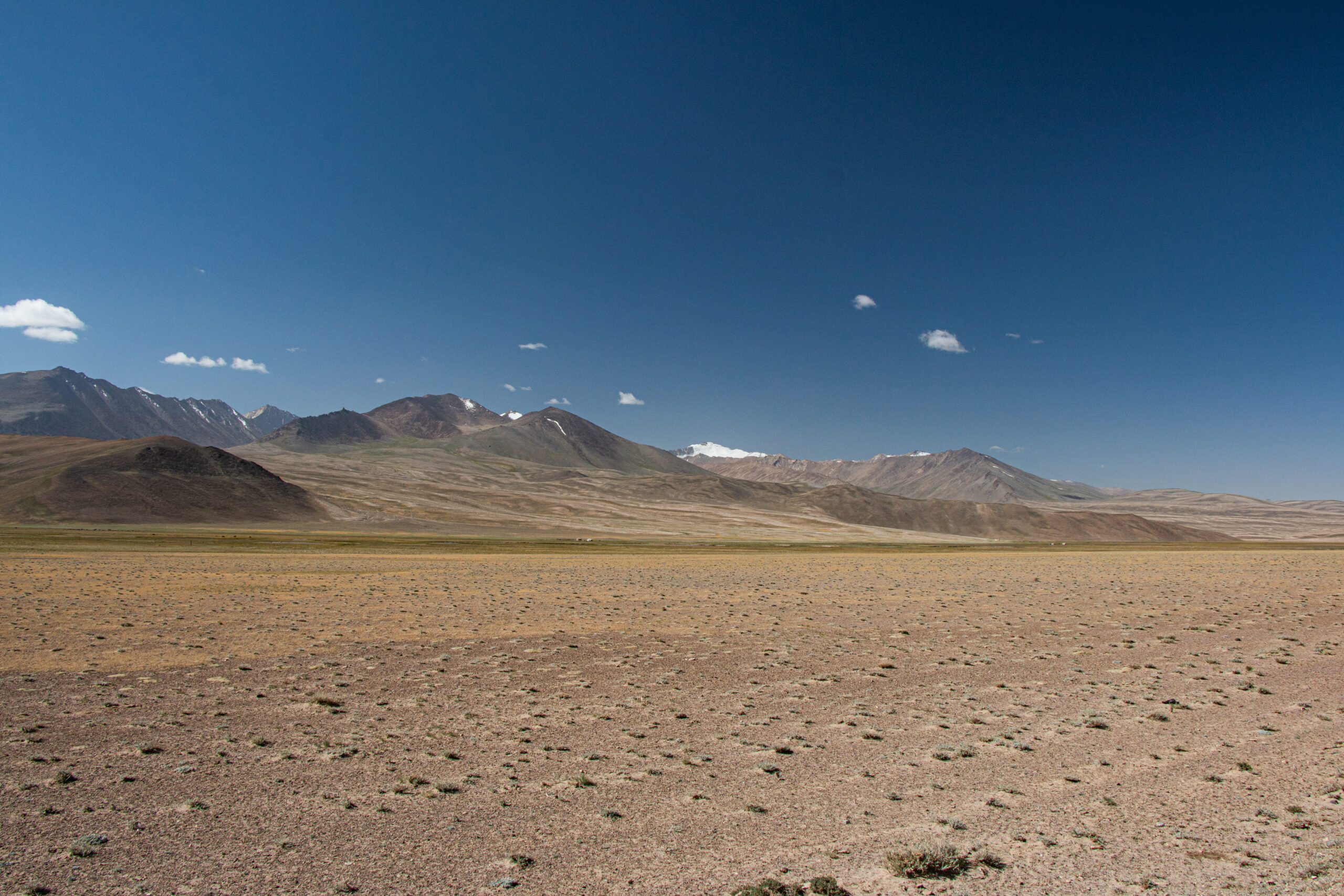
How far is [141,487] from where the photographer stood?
13300 cm

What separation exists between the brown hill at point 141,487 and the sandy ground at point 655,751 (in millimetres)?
128399

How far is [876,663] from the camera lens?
654 inches

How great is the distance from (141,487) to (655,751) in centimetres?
16468

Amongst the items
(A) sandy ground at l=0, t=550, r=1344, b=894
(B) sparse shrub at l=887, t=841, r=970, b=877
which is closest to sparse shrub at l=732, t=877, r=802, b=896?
(A) sandy ground at l=0, t=550, r=1344, b=894

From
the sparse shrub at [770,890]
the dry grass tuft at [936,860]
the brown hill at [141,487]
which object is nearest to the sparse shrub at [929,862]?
the dry grass tuft at [936,860]

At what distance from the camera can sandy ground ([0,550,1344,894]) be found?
6.71 metres

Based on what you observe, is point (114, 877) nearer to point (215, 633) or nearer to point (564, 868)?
point (564, 868)

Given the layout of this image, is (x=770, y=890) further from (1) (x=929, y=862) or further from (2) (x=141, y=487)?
(2) (x=141, y=487)

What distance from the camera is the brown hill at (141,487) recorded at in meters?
122

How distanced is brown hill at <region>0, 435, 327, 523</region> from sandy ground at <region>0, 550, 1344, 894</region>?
421 ft

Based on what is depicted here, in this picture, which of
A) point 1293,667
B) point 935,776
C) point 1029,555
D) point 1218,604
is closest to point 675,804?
point 935,776

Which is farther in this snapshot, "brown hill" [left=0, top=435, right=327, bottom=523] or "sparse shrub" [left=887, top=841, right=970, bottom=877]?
"brown hill" [left=0, top=435, right=327, bottom=523]

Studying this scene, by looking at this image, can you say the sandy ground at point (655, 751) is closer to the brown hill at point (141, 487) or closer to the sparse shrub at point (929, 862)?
the sparse shrub at point (929, 862)

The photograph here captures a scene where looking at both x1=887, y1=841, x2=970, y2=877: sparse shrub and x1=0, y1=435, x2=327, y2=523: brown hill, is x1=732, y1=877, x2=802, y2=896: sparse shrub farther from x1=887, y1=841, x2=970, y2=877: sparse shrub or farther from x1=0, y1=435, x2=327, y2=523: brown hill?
x1=0, y1=435, x2=327, y2=523: brown hill
